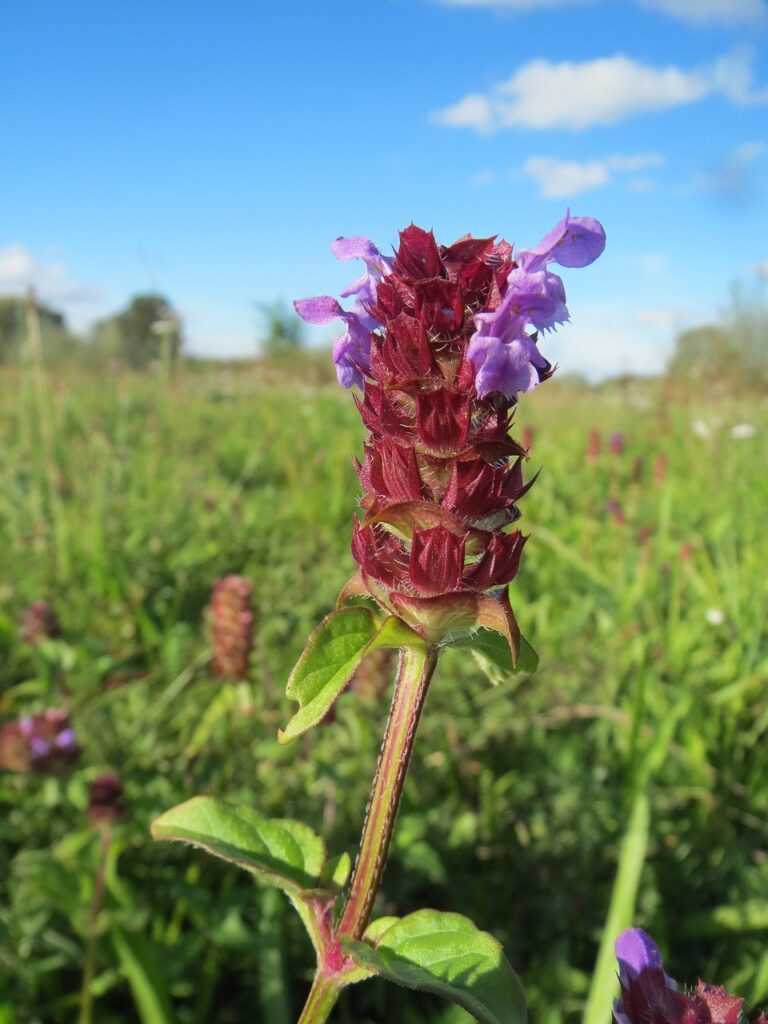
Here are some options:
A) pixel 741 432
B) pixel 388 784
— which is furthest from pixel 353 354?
pixel 741 432

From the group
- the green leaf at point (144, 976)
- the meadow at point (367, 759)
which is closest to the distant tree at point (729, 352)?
the meadow at point (367, 759)

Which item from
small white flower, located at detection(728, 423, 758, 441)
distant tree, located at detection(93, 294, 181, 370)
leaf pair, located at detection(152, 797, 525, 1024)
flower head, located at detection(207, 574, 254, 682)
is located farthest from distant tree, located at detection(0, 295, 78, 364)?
leaf pair, located at detection(152, 797, 525, 1024)

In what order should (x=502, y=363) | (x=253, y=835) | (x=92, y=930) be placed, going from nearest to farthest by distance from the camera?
1. (x=502, y=363)
2. (x=253, y=835)
3. (x=92, y=930)

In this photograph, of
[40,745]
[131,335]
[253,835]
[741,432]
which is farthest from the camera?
[131,335]

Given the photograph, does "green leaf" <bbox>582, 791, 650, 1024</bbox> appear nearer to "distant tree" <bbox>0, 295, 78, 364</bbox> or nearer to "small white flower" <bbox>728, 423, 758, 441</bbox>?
"small white flower" <bbox>728, 423, 758, 441</bbox>

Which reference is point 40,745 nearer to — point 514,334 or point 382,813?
point 382,813

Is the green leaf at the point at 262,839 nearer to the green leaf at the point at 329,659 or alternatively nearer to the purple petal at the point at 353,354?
the green leaf at the point at 329,659
